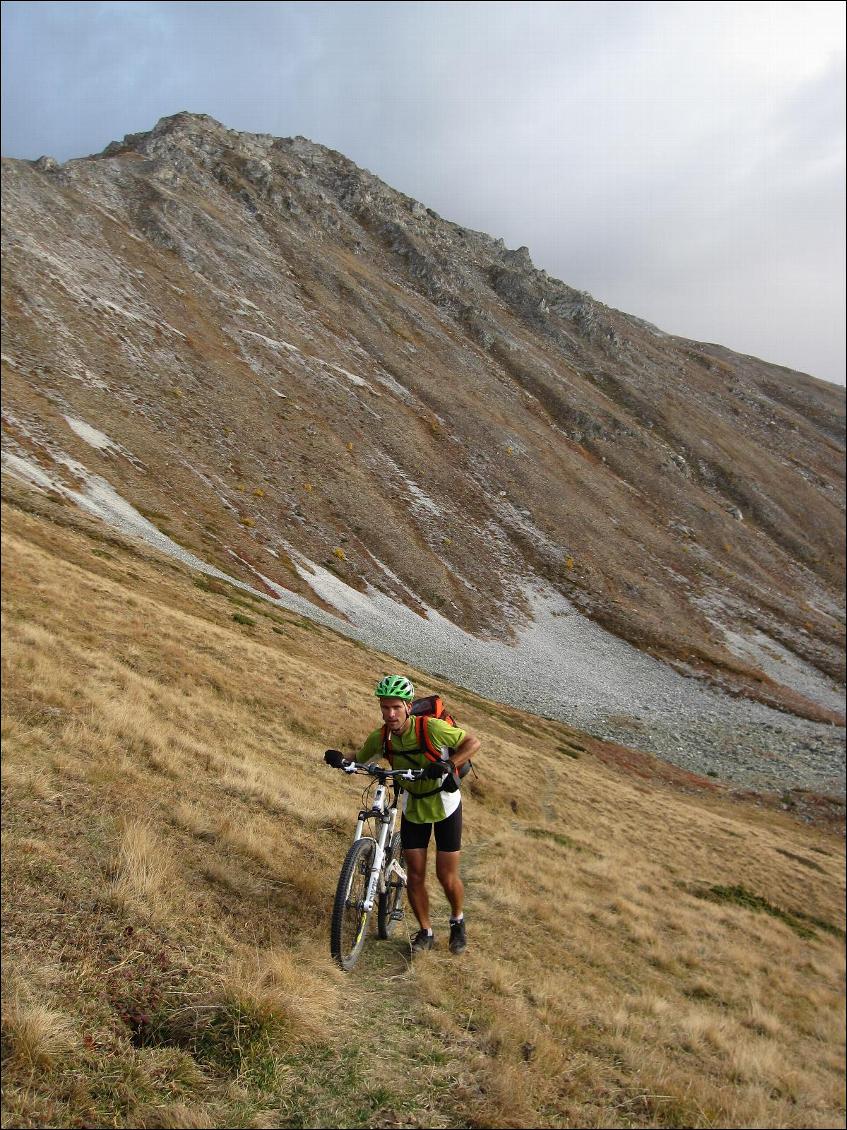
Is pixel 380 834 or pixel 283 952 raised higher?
pixel 380 834

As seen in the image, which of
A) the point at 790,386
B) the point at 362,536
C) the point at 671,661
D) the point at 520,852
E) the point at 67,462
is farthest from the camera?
the point at 790,386

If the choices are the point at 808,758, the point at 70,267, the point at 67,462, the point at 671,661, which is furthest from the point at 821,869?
the point at 70,267

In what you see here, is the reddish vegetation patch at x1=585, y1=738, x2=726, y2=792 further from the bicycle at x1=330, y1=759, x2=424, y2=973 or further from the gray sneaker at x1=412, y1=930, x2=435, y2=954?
the bicycle at x1=330, y1=759, x2=424, y2=973

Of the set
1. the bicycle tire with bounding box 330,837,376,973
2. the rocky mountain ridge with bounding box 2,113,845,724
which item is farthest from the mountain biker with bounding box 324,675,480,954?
the rocky mountain ridge with bounding box 2,113,845,724

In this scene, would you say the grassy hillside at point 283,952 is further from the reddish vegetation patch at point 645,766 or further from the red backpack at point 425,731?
the reddish vegetation patch at point 645,766

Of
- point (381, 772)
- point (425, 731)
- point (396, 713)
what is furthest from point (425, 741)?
point (381, 772)

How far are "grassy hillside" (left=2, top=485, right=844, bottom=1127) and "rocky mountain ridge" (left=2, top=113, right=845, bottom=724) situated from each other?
24648 mm

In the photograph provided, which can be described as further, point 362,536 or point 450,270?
point 450,270

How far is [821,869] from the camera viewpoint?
24.8m

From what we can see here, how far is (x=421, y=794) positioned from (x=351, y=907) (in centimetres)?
140

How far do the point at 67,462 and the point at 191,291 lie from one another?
121 ft

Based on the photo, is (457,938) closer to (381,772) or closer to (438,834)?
(438,834)

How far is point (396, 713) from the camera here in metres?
7.14

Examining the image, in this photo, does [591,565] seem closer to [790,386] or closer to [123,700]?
[123,700]
